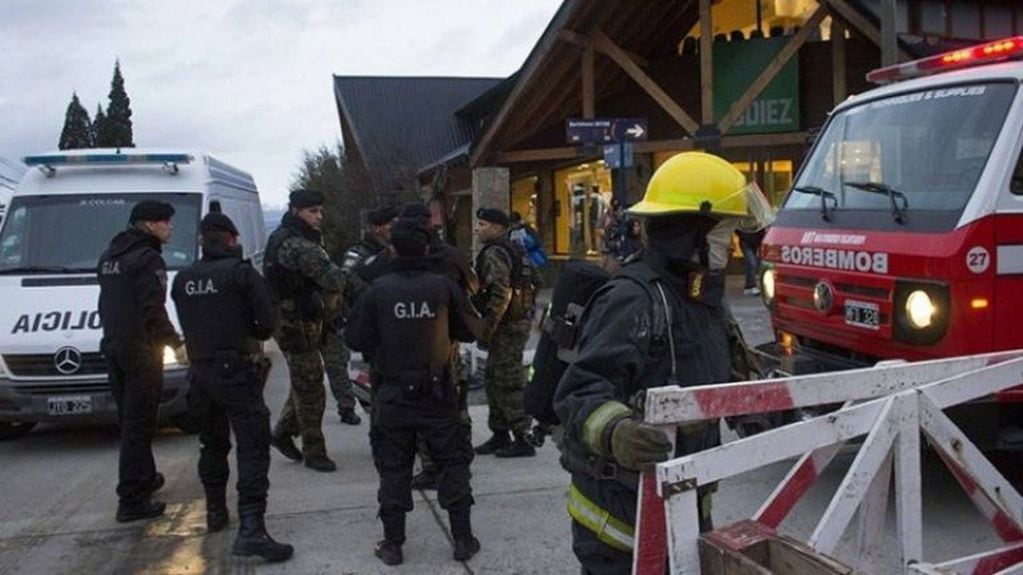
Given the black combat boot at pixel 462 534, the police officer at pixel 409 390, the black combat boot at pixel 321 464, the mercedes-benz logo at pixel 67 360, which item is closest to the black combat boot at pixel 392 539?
the police officer at pixel 409 390

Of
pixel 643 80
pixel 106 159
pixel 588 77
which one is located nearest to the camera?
pixel 106 159

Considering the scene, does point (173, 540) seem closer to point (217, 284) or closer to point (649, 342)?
point (217, 284)

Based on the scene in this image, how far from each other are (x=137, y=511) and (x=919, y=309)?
430cm

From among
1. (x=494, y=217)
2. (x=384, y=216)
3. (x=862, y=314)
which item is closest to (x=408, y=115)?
(x=384, y=216)

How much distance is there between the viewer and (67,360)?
712 centimetres

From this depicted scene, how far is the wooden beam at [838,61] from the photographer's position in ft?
50.9

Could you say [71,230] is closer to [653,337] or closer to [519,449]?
[519,449]

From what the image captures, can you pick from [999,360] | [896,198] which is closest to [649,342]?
[999,360]

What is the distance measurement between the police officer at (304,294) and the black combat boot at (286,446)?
0.83 feet

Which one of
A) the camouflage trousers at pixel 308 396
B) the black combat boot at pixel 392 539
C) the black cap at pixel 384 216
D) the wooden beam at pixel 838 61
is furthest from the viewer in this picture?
the wooden beam at pixel 838 61

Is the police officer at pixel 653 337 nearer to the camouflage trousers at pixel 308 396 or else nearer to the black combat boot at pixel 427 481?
the black combat boot at pixel 427 481

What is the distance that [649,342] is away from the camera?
104 inches

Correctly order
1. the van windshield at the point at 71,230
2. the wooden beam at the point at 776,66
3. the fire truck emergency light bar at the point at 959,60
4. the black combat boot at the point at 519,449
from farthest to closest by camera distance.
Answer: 1. the wooden beam at the point at 776,66
2. the van windshield at the point at 71,230
3. the black combat boot at the point at 519,449
4. the fire truck emergency light bar at the point at 959,60

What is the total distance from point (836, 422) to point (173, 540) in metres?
3.76
